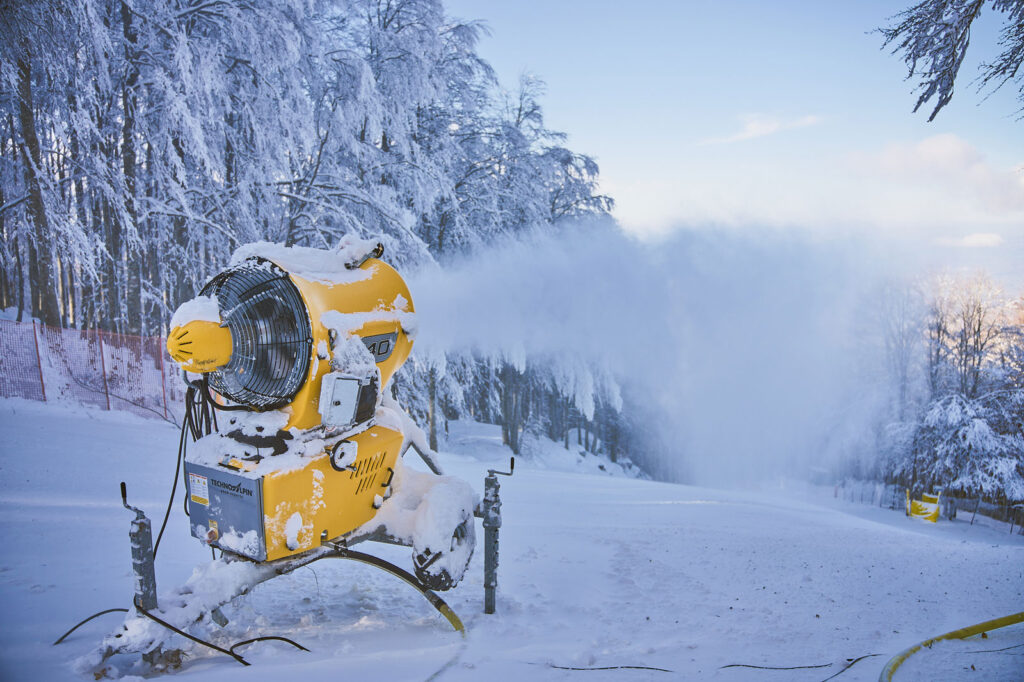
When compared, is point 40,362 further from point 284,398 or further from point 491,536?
point 491,536

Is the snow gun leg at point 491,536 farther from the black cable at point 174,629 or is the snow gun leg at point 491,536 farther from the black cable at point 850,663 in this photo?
the black cable at point 850,663

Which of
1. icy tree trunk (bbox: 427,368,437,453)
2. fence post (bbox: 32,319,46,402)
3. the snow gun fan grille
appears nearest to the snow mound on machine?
the snow gun fan grille

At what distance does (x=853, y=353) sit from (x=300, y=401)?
3070 cm

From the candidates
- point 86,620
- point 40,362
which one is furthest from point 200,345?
point 40,362

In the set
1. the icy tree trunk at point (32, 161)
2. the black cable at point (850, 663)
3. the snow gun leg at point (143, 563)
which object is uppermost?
the icy tree trunk at point (32, 161)

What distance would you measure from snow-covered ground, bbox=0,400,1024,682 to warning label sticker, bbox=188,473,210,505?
2.54 ft

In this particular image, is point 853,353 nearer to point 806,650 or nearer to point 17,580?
point 806,650

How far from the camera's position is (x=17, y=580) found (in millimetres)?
3404

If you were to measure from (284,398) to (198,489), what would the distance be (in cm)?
80

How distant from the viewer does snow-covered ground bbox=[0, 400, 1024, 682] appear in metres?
2.96

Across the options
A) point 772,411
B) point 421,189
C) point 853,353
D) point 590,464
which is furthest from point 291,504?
point 772,411

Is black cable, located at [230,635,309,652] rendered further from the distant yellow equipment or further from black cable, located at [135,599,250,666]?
the distant yellow equipment

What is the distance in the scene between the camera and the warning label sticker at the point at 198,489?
3061mm

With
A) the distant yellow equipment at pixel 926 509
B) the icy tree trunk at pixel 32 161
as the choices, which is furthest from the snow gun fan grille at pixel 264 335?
the distant yellow equipment at pixel 926 509
